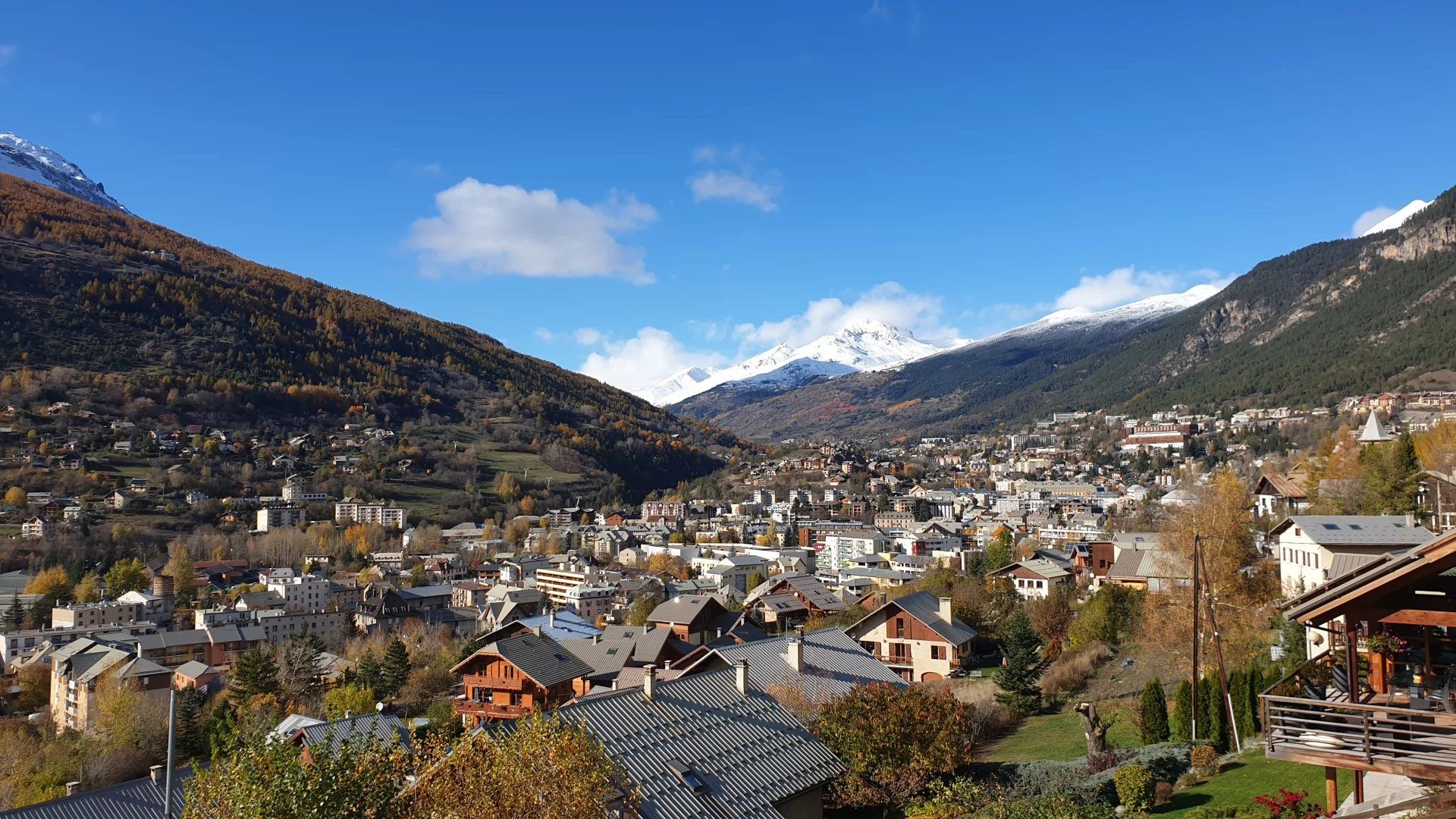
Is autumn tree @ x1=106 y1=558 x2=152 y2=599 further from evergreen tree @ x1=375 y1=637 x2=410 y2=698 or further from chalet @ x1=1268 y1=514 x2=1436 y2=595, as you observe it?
chalet @ x1=1268 y1=514 x2=1436 y2=595

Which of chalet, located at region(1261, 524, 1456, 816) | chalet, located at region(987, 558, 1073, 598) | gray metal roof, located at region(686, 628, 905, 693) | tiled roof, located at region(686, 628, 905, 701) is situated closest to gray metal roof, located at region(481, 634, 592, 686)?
tiled roof, located at region(686, 628, 905, 701)

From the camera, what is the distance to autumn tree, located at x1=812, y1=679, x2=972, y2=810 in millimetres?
19703

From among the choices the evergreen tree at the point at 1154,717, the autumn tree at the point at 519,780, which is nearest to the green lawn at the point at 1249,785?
the evergreen tree at the point at 1154,717

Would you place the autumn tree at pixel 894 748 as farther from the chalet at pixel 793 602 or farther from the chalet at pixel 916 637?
the chalet at pixel 793 602

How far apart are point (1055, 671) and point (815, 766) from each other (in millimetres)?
16224

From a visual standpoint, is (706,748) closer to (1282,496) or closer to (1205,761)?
(1205,761)

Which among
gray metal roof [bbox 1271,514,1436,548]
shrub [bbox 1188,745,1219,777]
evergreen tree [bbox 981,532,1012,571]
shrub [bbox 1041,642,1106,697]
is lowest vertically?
shrub [bbox 1041,642,1106,697]

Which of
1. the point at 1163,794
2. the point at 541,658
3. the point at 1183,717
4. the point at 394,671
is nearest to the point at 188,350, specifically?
the point at 394,671

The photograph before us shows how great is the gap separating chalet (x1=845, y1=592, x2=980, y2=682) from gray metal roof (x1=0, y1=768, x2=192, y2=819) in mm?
25725

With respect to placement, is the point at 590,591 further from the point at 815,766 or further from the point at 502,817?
the point at 502,817

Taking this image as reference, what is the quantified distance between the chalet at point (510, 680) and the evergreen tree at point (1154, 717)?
64.2 feet

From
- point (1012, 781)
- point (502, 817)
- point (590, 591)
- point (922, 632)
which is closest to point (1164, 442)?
point (590, 591)

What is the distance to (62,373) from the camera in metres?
137

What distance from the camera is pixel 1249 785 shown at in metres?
16.4
